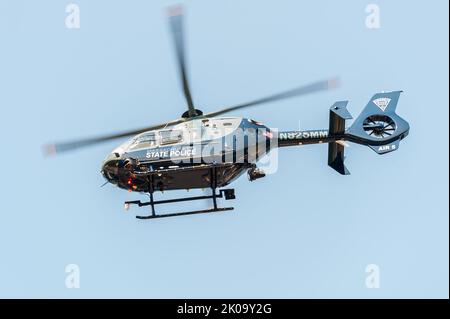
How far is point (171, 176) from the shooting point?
731 inches

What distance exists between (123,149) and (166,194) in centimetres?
147

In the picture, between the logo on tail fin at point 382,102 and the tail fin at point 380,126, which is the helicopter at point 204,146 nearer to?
the tail fin at point 380,126

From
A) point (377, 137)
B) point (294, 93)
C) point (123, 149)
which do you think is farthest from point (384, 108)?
point (123, 149)

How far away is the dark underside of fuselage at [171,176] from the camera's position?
60.2 feet

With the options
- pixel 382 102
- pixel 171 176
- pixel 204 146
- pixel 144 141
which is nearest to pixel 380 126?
pixel 382 102

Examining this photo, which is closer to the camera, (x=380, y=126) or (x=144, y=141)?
(x=144, y=141)

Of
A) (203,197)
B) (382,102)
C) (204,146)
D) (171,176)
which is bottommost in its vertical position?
(203,197)

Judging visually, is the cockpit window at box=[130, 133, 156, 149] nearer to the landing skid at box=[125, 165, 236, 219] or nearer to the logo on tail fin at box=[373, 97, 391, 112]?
the landing skid at box=[125, 165, 236, 219]

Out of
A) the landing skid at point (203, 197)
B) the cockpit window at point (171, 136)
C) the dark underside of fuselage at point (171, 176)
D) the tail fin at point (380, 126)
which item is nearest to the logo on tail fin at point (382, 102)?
the tail fin at point (380, 126)

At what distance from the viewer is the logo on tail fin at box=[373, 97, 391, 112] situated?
1966 cm

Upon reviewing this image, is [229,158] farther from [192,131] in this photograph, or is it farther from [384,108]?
[384,108]

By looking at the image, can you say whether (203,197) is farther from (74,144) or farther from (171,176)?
(74,144)

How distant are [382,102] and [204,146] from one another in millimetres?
4320

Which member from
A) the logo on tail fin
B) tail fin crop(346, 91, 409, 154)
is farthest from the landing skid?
the logo on tail fin
